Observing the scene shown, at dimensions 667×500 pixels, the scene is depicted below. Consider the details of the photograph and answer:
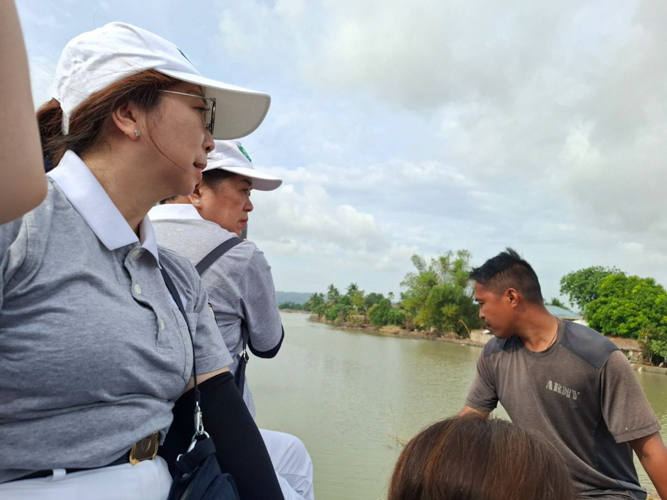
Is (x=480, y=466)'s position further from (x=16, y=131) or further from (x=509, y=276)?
(x=509, y=276)

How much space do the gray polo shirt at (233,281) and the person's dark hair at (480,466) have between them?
0.80 metres

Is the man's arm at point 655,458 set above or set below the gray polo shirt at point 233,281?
below

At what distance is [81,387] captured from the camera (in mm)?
965

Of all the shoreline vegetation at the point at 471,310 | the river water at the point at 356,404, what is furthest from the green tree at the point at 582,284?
the river water at the point at 356,404

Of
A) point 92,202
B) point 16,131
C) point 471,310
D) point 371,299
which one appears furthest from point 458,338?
point 16,131

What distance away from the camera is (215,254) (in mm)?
1819

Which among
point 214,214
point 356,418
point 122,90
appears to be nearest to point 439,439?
point 122,90

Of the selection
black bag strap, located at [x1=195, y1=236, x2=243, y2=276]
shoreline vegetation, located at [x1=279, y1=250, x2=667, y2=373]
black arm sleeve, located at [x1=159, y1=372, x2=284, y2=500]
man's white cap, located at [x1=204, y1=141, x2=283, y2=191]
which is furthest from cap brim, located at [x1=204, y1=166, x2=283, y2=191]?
shoreline vegetation, located at [x1=279, y1=250, x2=667, y2=373]

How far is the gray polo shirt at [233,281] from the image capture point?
5.77 feet

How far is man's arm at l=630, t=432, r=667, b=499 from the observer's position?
2.19 m

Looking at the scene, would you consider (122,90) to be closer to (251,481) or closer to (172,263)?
(172,263)

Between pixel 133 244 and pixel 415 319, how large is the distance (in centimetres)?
5022

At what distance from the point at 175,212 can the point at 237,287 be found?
1.38 feet

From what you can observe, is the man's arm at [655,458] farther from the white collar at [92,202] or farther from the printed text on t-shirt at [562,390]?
the white collar at [92,202]
